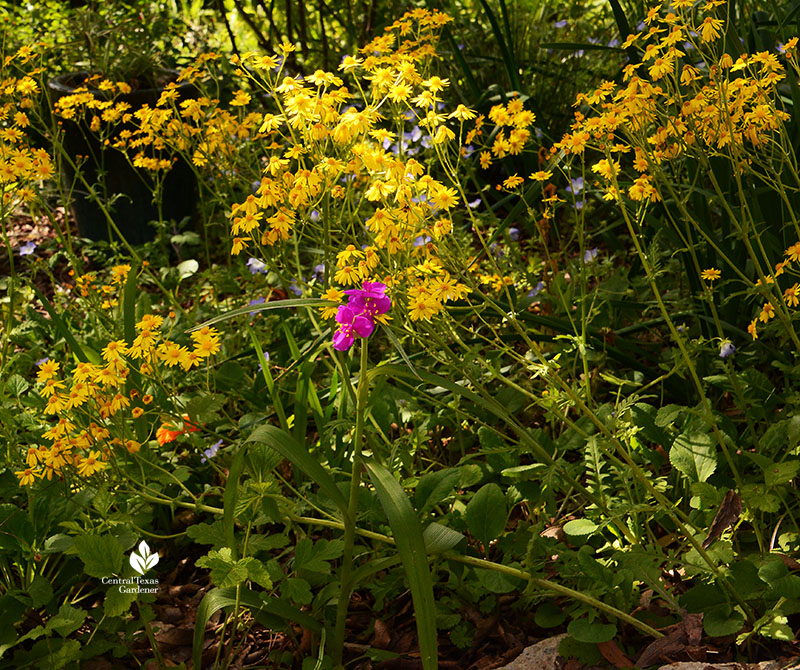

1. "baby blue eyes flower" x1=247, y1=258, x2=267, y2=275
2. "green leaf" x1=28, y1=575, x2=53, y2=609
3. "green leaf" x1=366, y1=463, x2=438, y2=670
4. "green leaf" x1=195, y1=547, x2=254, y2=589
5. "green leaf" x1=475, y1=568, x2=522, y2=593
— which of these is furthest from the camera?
"baby blue eyes flower" x1=247, y1=258, x2=267, y2=275

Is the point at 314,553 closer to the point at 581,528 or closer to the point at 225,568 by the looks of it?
the point at 225,568

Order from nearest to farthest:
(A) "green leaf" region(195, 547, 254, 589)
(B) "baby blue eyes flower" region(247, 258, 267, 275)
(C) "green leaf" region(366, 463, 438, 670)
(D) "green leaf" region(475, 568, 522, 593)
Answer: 1. (C) "green leaf" region(366, 463, 438, 670)
2. (A) "green leaf" region(195, 547, 254, 589)
3. (D) "green leaf" region(475, 568, 522, 593)
4. (B) "baby blue eyes flower" region(247, 258, 267, 275)

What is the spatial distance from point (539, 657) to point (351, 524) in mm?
434

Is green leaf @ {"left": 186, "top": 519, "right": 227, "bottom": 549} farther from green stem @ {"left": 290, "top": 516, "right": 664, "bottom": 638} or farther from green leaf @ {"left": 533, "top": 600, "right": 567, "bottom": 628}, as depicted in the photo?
green leaf @ {"left": 533, "top": 600, "right": 567, "bottom": 628}

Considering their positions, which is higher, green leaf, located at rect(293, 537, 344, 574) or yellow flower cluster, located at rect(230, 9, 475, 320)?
yellow flower cluster, located at rect(230, 9, 475, 320)

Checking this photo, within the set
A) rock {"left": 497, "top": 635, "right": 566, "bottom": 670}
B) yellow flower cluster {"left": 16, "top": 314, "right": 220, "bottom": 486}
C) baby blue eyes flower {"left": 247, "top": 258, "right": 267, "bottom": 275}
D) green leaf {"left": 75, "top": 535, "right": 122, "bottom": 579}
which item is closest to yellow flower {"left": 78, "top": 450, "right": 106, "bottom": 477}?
yellow flower cluster {"left": 16, "top": 314, "right": 220, "bottom": 486}

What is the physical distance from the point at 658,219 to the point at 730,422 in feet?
2.43

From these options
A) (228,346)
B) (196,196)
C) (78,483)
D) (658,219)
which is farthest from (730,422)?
(196,196)

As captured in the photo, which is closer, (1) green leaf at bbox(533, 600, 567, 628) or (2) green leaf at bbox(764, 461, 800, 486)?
(2) green leaf at bbox(764, 461, 800, 486)

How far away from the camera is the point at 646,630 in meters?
1.52

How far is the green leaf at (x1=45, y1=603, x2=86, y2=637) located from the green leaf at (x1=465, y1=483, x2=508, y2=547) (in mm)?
786

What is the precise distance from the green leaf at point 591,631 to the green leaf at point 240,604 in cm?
49

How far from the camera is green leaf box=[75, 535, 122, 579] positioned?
1.59m

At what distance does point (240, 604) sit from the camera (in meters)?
1.58
